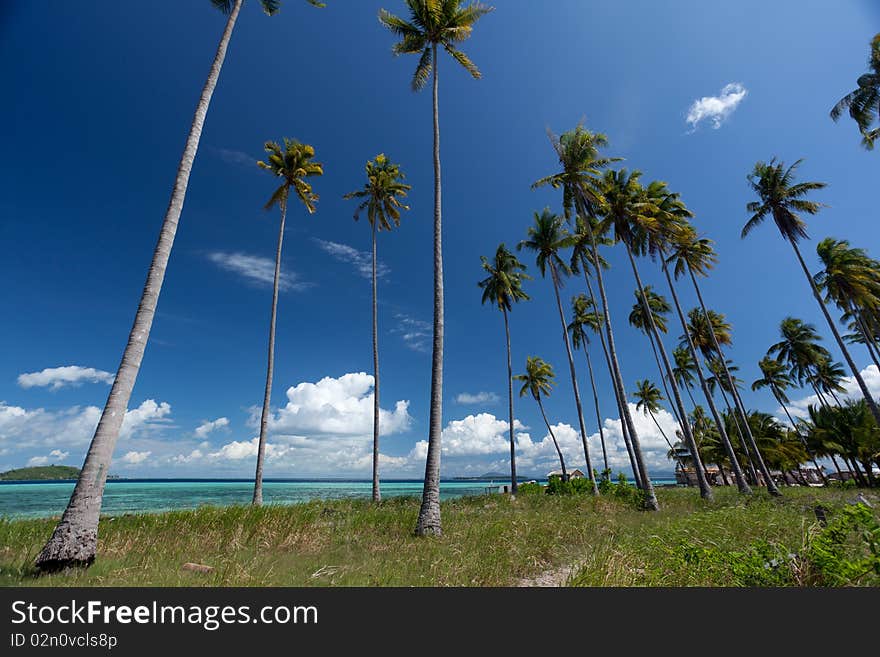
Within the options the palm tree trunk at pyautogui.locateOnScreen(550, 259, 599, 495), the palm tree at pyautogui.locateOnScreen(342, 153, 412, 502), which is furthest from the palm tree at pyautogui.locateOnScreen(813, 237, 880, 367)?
the palm tree at pyautogui.locateOnScreen(342, 153, 412, 502)

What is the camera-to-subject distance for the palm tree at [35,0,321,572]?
5.54m

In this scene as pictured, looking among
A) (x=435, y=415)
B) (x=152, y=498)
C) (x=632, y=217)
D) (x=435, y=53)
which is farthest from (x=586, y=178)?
(x=152, y=498)

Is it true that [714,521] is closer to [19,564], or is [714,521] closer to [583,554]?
[583,554]

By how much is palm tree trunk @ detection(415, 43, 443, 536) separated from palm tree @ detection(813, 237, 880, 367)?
91.5 ft

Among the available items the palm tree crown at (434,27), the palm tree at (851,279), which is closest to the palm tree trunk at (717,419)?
the palm tree at (851,279)

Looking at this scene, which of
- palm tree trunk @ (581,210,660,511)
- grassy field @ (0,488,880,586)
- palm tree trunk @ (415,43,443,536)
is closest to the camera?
grassy field @ (0,488,880,586)

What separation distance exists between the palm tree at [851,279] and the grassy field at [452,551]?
23.9m

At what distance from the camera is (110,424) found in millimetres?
6398

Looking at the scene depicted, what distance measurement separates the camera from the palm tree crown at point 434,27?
513 inches

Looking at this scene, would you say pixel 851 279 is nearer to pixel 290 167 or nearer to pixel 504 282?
pixel 504 282

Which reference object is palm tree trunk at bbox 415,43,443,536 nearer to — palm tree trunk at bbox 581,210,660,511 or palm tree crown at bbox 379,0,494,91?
palm tree crown at bbox 379,0,494,91

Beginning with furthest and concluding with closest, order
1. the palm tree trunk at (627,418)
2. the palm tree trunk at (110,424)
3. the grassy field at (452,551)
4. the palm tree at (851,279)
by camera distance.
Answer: the palm tree at (851,279)
the palm tree trunk at (627,418)
the palm tree trunk at (110,424)
the grassy field at (452,551)

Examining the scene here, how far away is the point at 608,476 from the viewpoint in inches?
1164

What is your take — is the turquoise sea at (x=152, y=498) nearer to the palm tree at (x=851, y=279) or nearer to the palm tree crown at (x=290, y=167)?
the palm tree crown at (x=290, y=167)
